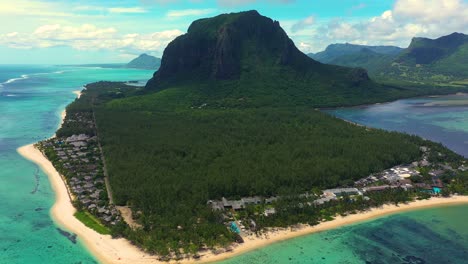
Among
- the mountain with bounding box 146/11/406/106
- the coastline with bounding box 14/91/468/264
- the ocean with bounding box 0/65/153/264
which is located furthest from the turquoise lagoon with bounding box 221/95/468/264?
the mountain with bounding box 146/11/406/106

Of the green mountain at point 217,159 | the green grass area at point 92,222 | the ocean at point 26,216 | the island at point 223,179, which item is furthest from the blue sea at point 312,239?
the green mountain at point 217,159

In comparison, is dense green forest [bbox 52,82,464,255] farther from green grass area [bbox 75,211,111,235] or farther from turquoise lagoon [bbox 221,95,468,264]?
turquoise lagoon [bbox 221,95,468,264]

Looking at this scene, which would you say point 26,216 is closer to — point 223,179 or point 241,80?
point 223,179

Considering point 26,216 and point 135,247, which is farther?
point 26,216

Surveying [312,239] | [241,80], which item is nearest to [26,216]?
[312,239]

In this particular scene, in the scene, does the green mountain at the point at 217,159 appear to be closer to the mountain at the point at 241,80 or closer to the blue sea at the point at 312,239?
the blue sea at the point at 312,239

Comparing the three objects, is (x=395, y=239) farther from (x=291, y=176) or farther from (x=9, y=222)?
(x=9, y=222)
